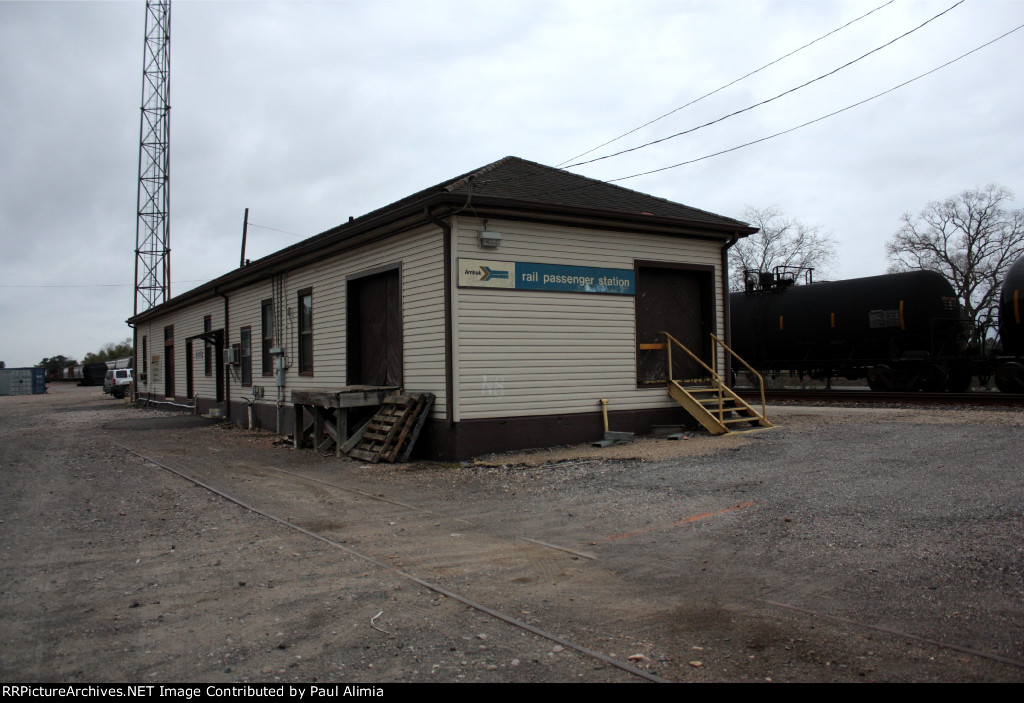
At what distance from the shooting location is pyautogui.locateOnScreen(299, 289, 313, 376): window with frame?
52.8ft

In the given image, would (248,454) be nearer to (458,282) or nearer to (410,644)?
(458,282)

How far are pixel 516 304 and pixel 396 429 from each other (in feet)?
8.91

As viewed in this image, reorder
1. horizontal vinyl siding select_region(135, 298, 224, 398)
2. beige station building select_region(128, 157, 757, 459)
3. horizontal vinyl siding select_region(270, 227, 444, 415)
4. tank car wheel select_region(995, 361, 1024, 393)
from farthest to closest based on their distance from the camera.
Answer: horizontal vinyl siding select_region(135, 298, 224, 398), tank car wheel select_region(995, 361, 1024, 393), horizontal vinyl siding select_region(270, 227, 444, 415), beige station building select_region(128, 157, 757, 459)

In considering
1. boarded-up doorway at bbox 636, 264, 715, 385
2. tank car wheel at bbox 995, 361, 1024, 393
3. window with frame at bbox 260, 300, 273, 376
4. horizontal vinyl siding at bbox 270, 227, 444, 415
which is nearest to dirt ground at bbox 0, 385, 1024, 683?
horizontal vinyl siding at bbox 270, 227, 444, 415

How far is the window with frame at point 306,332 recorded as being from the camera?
1609cm

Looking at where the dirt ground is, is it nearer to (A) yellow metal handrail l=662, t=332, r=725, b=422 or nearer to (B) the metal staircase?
(B) the metal staircase

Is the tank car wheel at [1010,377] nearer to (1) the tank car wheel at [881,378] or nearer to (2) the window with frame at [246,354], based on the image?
(1) the tank car wheel at [881,378]

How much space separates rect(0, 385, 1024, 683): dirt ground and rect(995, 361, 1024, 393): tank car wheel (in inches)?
379

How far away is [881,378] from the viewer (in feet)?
69.5

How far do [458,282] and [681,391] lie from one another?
466cm

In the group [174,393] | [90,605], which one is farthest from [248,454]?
[174,393]

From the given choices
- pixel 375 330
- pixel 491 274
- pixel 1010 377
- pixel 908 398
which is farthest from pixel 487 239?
pixel 1010 377

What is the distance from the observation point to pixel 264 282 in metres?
18.5

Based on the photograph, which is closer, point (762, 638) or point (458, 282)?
point (762, 638)
